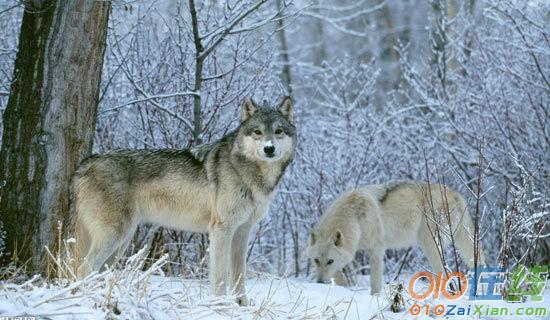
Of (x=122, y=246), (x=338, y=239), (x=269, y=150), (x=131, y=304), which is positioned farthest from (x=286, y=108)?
(x=131, y=304)

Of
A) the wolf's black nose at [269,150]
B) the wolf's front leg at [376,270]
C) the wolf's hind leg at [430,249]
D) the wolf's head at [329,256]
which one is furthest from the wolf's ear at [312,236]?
the wolf's black nose at [269,150]

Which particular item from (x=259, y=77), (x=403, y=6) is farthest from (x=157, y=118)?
(x=403, y=6)

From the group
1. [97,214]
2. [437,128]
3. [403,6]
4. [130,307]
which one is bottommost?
[130,307]

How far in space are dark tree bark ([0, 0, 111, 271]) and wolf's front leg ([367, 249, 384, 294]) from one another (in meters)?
3.43

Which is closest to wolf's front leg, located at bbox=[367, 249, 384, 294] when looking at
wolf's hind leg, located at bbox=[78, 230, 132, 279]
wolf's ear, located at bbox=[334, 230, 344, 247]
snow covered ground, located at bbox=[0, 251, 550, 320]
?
wolf's ear, located at bbox=[334, 230, 344, 247]

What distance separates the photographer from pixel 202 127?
7984 millimetres

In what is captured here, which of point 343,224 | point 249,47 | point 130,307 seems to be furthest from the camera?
point 249,47

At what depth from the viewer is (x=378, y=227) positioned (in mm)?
7922

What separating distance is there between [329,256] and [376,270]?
0.54m

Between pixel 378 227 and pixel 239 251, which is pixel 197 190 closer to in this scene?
pixel 239 251

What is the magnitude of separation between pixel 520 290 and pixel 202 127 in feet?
13.3

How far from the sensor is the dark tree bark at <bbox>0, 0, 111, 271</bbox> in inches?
230

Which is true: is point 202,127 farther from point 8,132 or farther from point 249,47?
point 8,132

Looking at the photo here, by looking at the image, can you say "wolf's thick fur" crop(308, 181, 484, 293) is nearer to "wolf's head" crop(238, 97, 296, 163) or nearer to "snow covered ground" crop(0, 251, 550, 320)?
"wolf's head" crop(238, 97, 296, 163)
